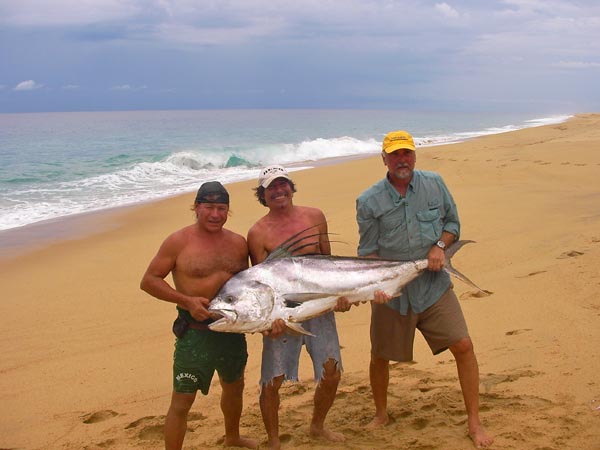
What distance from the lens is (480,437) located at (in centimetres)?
358

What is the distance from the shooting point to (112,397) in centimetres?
481

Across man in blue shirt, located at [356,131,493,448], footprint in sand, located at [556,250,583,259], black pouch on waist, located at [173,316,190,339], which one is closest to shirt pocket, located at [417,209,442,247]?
man in blue shirt, located at [356,131,493,448]

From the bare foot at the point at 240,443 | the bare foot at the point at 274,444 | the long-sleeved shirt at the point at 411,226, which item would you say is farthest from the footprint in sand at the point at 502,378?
the bare foot at the point at 240,443

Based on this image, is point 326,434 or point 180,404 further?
point 326,434

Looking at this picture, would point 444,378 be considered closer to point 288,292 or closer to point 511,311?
point 511,311

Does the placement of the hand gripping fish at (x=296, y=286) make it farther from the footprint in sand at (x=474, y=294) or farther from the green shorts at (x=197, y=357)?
the footprint in sand at (x=474, y=294)

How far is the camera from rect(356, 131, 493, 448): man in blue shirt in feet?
12.2

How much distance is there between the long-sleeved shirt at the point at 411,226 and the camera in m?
3.75

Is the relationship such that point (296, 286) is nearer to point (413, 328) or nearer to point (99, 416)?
point (413, 328)

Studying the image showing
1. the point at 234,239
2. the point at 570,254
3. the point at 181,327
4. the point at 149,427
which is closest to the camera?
the point at 181,327

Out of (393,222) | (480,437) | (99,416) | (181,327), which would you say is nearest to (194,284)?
(181,327)

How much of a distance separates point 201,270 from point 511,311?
3244 millimetres

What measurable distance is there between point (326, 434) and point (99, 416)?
1679 mm

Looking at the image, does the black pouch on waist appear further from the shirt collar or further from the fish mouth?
the shirt collar
